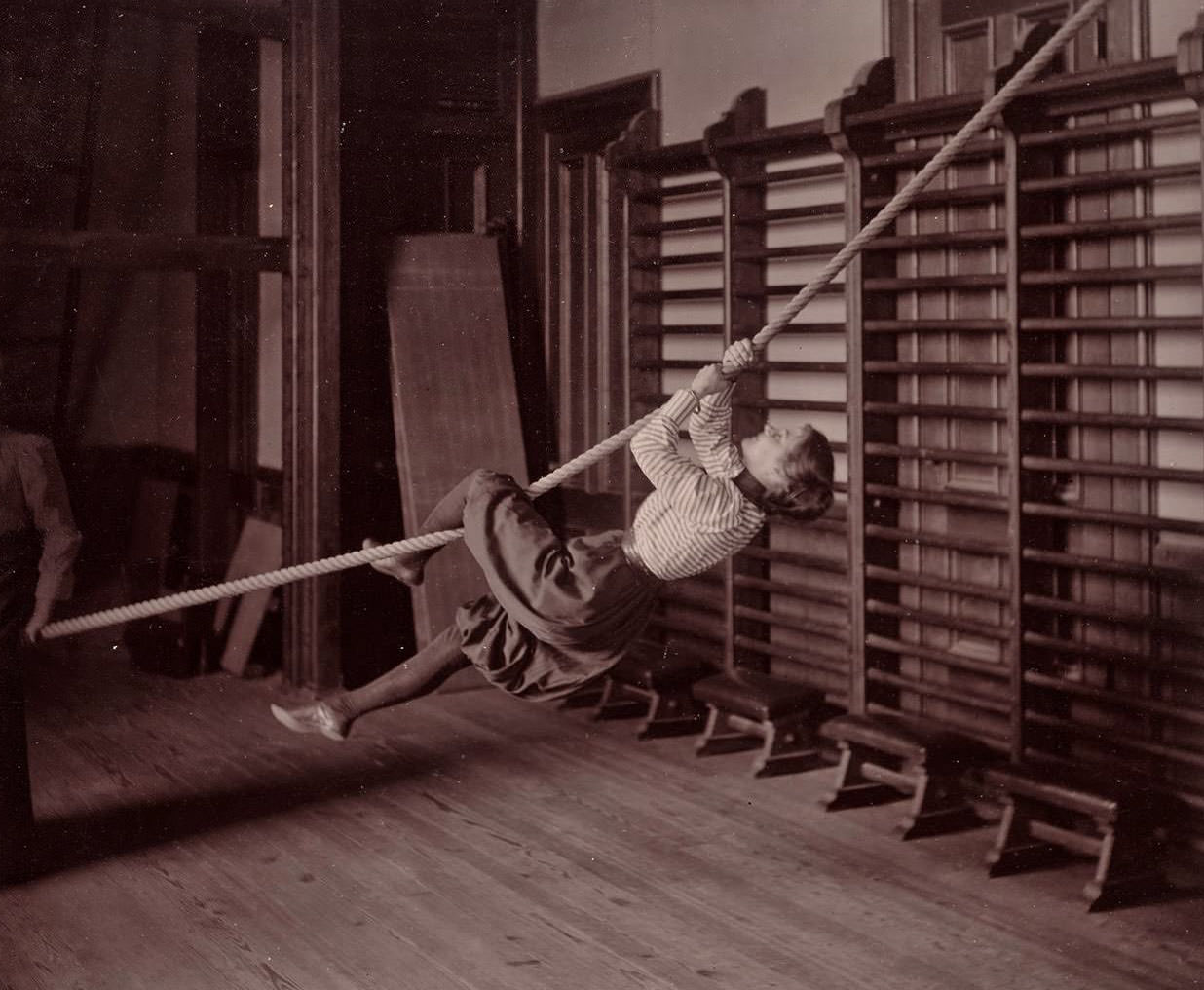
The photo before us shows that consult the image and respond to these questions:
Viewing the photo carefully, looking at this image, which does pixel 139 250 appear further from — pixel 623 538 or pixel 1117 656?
pixel 1117 656

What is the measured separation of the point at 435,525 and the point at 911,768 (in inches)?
87.1

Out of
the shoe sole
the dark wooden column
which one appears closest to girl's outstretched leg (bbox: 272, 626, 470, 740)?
the shoe sole

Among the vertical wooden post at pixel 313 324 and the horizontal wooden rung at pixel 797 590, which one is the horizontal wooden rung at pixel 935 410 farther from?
the vertical wooden post at pixel 313 324

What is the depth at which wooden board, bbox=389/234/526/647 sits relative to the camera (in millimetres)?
6297

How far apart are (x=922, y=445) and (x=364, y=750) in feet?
7.80

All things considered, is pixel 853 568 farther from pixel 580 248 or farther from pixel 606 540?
pixel 580 248

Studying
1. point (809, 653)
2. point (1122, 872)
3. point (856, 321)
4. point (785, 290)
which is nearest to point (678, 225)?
point (785, 290)

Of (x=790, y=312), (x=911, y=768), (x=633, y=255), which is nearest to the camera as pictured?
(x=790, y=312)

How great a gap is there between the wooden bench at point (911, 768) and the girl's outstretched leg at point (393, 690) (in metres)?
1.63

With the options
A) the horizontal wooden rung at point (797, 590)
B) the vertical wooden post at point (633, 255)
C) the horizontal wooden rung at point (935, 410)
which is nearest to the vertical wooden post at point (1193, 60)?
the horizontal wooden rung at point (935, 410)

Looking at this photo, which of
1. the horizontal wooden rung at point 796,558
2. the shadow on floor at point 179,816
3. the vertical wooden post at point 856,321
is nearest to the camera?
the shadow on floor at point 179,816

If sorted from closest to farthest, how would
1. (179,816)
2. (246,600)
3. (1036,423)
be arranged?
(1036,423) → (179,816) → (246,600)

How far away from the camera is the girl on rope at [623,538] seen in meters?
3.35

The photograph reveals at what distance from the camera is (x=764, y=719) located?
17.0ft
